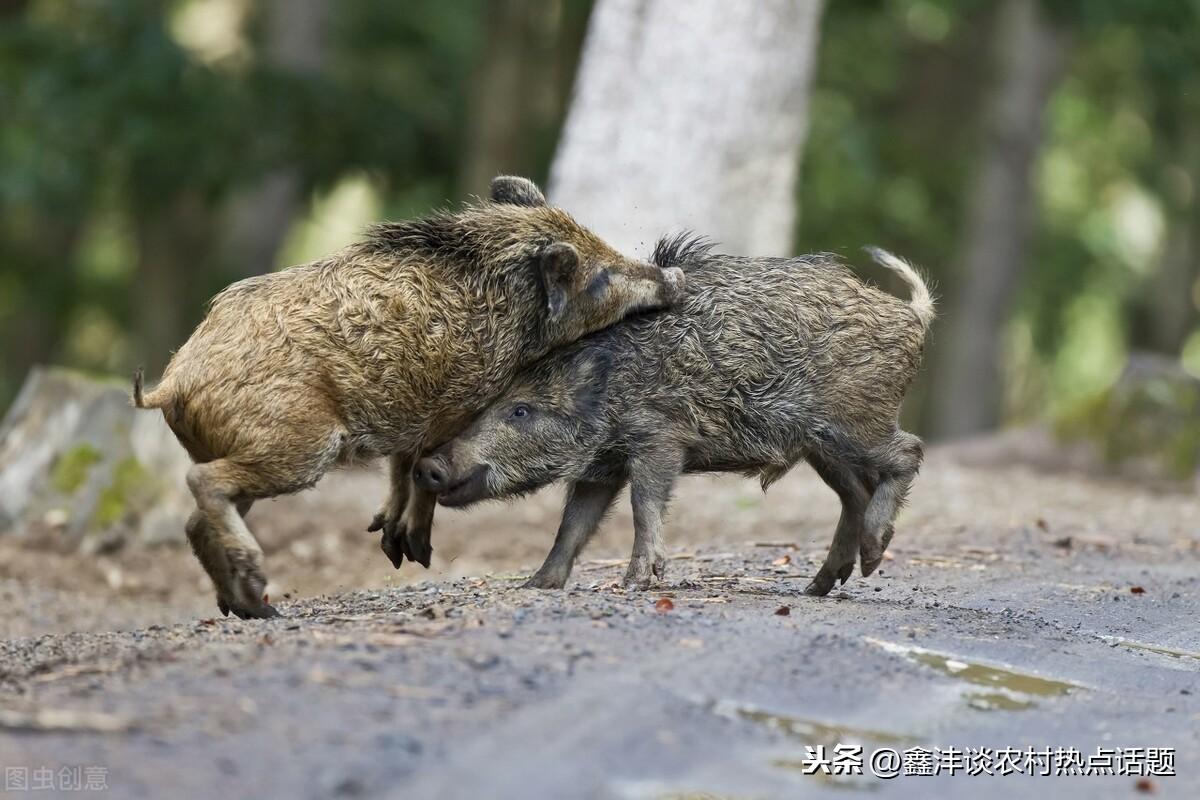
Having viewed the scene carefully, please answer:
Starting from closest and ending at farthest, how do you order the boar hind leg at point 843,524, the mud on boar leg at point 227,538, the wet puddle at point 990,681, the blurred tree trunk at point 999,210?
the wet puddle at point 990,681, the mud on boar leg at point 227,538, the boar hind leg at point 843,524, the blurred tree trunk at point 999,210

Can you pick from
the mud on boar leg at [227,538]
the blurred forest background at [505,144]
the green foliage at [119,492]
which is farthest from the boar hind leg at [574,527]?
the blurred forest background at [505,144]

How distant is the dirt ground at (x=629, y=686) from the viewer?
14.5 feet

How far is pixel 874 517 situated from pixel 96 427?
5778 millimetres

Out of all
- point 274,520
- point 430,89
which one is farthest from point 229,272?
point 274,520

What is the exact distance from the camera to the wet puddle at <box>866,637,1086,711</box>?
546 cm

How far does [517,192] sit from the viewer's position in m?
8.20

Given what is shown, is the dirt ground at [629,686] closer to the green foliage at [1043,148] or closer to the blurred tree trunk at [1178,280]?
the green foliage at [1043,148]

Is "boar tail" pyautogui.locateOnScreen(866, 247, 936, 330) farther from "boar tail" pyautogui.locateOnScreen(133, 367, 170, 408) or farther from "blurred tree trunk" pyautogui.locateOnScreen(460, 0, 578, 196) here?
"blurred tree trunk" pyautogui.locateOnScreen(460, 0, 578, 196)

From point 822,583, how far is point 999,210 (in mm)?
14038

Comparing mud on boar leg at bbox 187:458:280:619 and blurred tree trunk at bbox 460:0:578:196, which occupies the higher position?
blurred tree trunk at bbox 460:0:578:196

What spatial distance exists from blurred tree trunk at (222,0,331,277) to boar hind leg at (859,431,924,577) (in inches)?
515

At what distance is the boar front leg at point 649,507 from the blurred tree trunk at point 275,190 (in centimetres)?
1296

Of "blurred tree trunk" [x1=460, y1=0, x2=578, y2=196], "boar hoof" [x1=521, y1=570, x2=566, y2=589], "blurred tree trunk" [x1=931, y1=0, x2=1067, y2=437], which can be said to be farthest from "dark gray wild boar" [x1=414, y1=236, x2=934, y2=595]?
"blurred tree trunk" [x1=931, y1=0, x2=1067, y2=437]

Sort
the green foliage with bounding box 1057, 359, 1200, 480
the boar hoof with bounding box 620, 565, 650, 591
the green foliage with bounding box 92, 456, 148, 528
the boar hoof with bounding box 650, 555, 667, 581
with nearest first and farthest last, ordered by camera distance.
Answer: the boar hoof with bounding box 620, 565, 650, 591 → the boar hoof with bounding box 650, 555, 667, 581 → the green foliage with bounding box 92, 456, 148, 528 → the green foliage with bounding box 1057, 359, 1200, 480
